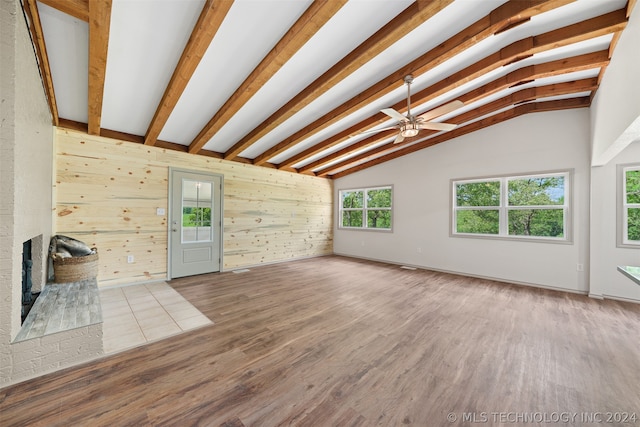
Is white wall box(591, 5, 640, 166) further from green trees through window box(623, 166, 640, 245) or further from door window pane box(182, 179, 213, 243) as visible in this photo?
door window pane box(182, 179, 213, 243)

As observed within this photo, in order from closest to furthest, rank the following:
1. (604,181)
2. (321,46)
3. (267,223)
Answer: (321,46), (604,181), (267,223)

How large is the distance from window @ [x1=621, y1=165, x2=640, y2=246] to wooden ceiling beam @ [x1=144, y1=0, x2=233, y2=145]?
5.60 m

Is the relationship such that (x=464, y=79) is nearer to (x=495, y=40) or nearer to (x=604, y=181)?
(x=495, y=40)

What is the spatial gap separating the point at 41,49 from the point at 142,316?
8.96 feet

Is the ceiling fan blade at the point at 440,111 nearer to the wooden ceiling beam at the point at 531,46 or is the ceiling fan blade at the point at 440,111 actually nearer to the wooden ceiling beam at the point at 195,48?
the wooden ceiling beam at the point at 531,46

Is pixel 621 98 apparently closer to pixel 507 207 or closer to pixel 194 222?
pixel 507 207

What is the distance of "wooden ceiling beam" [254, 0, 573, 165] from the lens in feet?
6.86

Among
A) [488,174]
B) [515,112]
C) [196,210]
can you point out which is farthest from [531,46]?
[196,210]

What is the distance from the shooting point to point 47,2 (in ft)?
5.46

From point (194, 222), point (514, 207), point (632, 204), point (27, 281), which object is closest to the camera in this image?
point (27, 281)

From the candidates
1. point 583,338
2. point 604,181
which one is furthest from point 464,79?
point 583,338

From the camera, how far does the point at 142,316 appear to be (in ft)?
9.04

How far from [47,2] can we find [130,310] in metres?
2.97

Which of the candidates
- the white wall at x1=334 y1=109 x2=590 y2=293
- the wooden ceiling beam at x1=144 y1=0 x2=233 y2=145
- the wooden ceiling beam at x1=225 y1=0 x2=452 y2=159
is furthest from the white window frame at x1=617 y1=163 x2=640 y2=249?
the wooden ceiling beam at x1=144 y1=0 x2=233 y2=145
